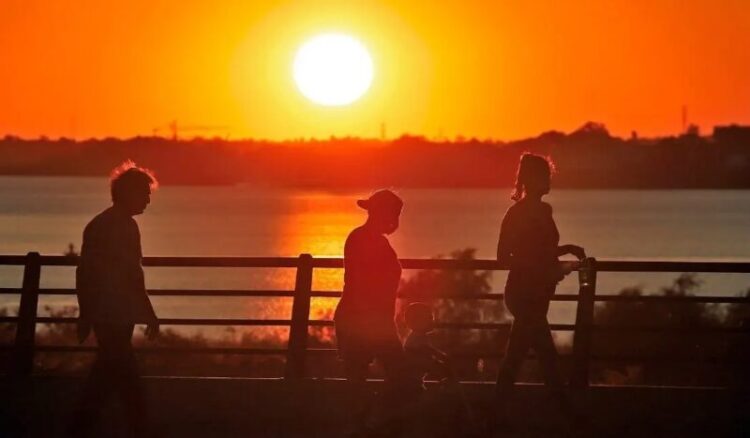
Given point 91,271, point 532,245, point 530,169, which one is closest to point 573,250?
point 532,245

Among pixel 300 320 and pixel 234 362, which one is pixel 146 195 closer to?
pixel 300 320

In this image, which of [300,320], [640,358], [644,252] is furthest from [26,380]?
[644,252]

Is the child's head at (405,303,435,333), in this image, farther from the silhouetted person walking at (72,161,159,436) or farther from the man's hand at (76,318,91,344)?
the man's hand at (76,318,91,344)

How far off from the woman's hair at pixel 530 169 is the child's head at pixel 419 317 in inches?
46.6

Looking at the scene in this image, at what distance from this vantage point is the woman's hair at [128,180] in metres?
9.73

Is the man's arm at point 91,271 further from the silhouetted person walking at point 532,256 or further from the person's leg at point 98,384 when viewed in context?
the silhouetted person walking at point 532,256

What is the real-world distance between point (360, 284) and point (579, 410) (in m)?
2.80

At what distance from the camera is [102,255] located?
9594mm

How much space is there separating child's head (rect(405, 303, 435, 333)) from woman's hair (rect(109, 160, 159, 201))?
6.50 ft

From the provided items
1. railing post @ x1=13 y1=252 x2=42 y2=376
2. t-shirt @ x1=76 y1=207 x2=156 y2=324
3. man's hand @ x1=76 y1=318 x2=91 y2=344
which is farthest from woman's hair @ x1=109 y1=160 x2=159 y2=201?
railing post @ x1=13 y1=252 x2=42 y2=376

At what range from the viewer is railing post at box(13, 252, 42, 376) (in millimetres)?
12742

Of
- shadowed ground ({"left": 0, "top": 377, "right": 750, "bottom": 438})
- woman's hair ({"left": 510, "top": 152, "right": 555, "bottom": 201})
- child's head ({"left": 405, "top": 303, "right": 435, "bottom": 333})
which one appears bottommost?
shadowed ground ({"left": 0, "top": 377, "right": 750, "bottom": 438})

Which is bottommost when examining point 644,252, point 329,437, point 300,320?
point 329,437

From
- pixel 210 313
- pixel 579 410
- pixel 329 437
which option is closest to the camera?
pixel 329 437
